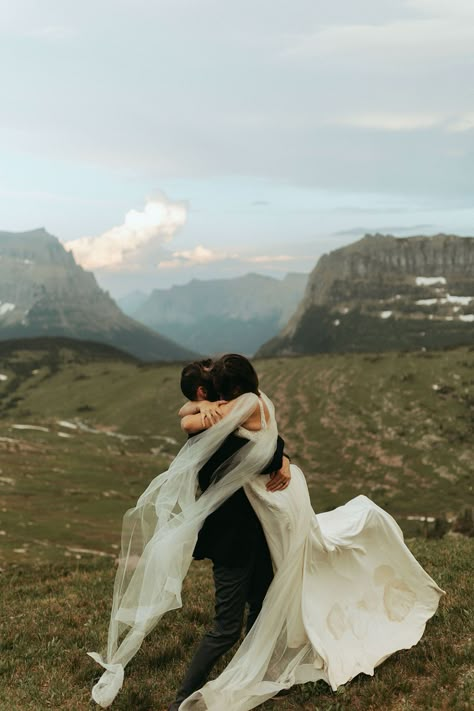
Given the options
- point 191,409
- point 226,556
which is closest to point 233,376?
point 191,409

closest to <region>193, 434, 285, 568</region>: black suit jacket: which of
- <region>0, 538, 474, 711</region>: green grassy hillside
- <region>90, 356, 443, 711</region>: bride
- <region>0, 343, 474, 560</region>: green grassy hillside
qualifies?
<region>90, 356, 443, 711</region>: bride

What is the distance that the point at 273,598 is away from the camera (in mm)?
8266

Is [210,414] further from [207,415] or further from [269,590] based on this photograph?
[269,590]

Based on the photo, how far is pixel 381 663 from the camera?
8.68 m

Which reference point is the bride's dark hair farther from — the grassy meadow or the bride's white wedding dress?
the grassy meadow

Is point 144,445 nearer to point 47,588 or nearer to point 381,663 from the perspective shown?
point 47,588

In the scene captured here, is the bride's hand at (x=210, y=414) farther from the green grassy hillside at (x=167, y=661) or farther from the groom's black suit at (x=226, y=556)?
the green grassy hillside at (x=167, y=661)

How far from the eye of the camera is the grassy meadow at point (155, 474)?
8.55m

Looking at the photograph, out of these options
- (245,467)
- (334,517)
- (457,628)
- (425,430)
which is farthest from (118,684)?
(425,430)

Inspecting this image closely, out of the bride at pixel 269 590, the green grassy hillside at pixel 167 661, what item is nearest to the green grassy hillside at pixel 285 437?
the green grassy hillside at pixel 167 661

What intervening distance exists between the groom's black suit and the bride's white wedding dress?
15 centimetres

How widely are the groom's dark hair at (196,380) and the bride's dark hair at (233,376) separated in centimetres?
10

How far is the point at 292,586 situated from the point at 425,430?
3538 inches

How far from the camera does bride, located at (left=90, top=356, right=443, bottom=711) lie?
804 cm
